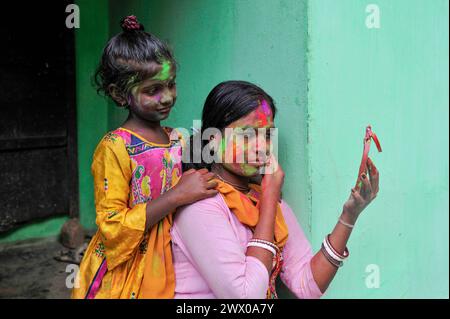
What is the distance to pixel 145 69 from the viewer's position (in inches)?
64.3

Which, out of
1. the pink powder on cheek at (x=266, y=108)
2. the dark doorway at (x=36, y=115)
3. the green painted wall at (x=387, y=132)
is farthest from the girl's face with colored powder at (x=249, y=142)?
the dark doorway at (x=36, y=115)

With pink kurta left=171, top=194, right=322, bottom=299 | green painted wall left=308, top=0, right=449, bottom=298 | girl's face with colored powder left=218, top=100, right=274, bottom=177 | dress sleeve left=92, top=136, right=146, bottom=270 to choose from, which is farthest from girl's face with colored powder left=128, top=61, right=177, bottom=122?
green painted wall left=308, top=0, right=449, bottom=298

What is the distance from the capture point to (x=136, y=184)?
5.33ft

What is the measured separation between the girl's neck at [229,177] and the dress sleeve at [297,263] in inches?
7.8

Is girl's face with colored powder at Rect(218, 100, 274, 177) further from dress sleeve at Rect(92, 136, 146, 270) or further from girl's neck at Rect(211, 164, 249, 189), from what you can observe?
dress sleeve at Rect(92, 136, 146, 270)

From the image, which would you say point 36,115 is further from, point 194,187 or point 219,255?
point 219,255

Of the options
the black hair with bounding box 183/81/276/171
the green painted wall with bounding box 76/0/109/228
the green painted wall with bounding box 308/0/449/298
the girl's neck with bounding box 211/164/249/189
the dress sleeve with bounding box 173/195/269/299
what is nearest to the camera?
the dress sleeve with bounding box 173/195/269/299

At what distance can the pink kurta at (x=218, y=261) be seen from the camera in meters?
1.45

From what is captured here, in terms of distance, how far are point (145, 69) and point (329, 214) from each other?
2.93 ft

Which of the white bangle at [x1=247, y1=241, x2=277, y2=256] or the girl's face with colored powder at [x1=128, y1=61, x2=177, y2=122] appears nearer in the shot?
the white bangle at [x1=247, y1=241, x2=277, y2=256]

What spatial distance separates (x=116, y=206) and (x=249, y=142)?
49cm

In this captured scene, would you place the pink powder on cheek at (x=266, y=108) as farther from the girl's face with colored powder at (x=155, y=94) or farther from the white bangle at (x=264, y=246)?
the white bangle at (x=264, y=246)

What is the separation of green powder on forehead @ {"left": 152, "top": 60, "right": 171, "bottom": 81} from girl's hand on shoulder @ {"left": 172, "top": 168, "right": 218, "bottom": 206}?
35 centimetres

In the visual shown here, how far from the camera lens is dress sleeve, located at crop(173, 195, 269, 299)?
4.74ft
